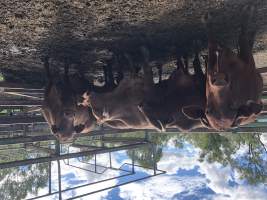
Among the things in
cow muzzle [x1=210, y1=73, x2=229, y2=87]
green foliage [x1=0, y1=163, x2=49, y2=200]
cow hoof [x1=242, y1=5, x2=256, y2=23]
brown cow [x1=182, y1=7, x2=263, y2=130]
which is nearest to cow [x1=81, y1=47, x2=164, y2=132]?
brown cow [x1=182, y1=7, x2=263, y2=130]

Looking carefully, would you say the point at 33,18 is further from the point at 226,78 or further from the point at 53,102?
the point at 226,78

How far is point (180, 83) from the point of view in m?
5.14

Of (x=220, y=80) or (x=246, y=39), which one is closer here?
(x=220, y=80)

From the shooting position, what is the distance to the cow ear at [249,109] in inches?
162

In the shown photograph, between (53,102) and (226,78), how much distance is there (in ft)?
9.14

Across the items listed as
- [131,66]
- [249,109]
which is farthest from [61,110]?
[249,109]

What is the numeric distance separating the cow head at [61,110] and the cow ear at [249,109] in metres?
2.64

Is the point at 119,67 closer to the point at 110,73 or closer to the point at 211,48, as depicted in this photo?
the point at 110,73

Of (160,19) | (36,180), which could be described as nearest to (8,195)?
(36,180)

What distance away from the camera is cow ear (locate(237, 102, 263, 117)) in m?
4.11

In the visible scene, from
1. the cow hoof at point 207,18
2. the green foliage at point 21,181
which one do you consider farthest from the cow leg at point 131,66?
the green foliage at point 21,181

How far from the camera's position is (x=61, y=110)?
5.69m

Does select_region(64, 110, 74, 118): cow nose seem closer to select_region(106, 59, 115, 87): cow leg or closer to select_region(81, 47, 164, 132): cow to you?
select_region(81, 47, 164, 132): cow

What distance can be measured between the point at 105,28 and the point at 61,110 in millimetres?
1606
